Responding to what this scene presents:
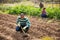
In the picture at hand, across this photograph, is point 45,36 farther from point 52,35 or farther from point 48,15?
point 48,15

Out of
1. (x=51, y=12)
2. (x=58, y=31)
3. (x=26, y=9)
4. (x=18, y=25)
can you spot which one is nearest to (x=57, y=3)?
(x=26, y=9)

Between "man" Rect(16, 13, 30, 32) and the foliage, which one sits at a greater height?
"man" Rect(16, 13, 30, 32)

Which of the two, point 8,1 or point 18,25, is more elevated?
point 18,25

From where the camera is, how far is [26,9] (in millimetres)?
22797

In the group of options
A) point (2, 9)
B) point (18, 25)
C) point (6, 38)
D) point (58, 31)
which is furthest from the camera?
point (2, 9)

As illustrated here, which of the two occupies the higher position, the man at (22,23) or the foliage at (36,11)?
the man at (22,23)

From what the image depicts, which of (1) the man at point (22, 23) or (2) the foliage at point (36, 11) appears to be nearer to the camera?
(1) the man at point (22, 23)

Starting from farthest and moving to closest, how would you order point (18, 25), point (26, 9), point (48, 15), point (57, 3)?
1. point (57, 3)
2. point (26, 9)
3. point (48, 15)
4. point (18, 25)

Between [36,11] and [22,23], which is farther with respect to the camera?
[36,11]

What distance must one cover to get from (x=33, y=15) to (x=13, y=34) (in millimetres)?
8963

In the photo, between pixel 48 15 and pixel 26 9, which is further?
pixel 26 9

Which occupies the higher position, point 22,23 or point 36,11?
point 22,23

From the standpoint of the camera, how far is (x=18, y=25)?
40.2 feet

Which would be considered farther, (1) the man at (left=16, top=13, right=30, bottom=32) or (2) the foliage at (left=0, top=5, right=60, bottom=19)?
(2) the foliage at (left=0, top=5, right=60, bottom=19)
